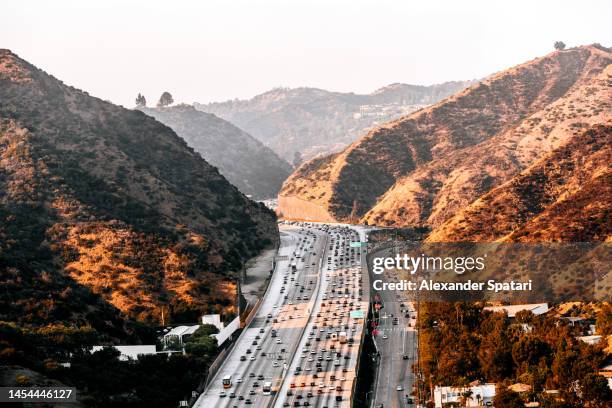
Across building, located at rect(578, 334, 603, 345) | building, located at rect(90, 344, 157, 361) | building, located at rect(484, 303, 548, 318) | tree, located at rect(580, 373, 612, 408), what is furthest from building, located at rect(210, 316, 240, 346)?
tree, located at rect(580, 373, 612, 408)

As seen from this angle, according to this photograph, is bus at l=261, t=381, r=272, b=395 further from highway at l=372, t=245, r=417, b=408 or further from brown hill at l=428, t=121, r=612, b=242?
brown hill at l=428, t=121, r=612, b=242

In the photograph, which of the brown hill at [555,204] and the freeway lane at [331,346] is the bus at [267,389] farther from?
the brown hill at [555,204]

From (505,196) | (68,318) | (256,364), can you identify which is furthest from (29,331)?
(505,196)

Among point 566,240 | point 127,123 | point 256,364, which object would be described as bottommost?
point 256,364

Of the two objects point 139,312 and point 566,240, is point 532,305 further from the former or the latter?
point 139,312

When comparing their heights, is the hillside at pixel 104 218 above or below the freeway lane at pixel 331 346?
above

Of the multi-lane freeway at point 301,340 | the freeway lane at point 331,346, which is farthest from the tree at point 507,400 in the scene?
the multi-lane freeway at point 301,340

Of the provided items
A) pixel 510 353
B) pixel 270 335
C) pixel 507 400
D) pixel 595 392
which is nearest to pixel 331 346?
pixel 270 335

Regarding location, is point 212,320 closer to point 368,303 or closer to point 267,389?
point 368,303
